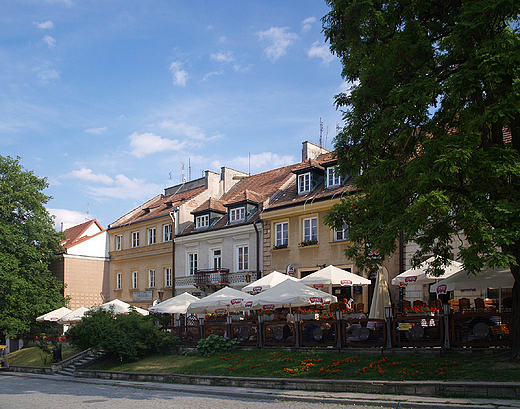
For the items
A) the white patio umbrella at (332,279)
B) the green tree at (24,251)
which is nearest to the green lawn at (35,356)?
the green tree at (24,251)

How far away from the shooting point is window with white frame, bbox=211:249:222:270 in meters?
33.6

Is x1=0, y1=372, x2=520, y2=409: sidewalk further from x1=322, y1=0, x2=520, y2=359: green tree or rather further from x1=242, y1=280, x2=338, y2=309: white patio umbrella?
x1=242, y1=280, x2=338, y2=309: white patio umbrella

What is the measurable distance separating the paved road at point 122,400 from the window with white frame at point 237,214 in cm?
1717

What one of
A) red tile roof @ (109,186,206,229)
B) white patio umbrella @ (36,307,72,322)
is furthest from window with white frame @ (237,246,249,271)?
white patio umbrella @ (36,307,72,322)

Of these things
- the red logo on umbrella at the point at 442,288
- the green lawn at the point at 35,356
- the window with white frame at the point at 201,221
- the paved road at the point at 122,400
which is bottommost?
the green lawn at the point at 35,356

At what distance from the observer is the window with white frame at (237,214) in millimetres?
32859

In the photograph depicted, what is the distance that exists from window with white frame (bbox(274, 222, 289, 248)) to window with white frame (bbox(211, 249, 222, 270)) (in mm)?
5139

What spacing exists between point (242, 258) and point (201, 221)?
17.8 feet

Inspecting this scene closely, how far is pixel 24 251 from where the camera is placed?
37.6 meters

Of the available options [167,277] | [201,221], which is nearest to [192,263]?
[201,221]

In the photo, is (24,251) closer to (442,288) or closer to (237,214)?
(237,214)

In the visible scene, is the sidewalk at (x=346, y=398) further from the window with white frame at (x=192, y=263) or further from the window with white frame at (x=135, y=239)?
the window with white frame at (x=135, y=239)

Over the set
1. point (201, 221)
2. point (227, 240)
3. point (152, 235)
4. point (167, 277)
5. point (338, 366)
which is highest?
point (201, 221)

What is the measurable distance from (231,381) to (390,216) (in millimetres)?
6706
